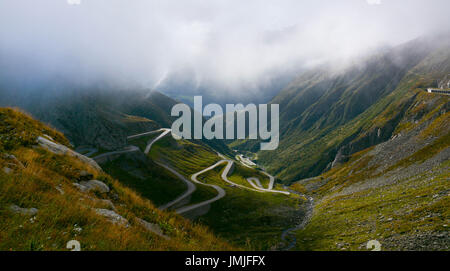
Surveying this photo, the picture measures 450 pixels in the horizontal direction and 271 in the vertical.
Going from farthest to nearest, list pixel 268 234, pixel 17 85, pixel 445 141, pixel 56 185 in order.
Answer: pixel 17 85, pixel 445 141, pixel 268 234, pixel 56 185

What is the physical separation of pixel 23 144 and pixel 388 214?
53.2 m

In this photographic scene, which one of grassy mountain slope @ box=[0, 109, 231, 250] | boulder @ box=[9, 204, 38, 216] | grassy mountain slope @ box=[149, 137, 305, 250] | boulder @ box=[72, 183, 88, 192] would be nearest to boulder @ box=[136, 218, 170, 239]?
grassy mountain slope @ box=[0, 109, 231, 250]

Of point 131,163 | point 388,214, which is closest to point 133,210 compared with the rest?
point 388,214

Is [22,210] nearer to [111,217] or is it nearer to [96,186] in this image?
[111,217]

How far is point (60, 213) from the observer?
7.61m

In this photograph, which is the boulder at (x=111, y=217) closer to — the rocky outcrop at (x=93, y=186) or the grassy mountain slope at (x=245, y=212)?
the rocky outcrop at (x=93, y=186)

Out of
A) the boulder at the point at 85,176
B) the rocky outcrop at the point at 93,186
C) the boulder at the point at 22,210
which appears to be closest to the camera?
the boulder at the point at 22,210

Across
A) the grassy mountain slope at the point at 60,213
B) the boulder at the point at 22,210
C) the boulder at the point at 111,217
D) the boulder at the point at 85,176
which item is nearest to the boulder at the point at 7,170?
the grassy mountain slope at the point at 60,213

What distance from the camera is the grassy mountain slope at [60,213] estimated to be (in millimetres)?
6367

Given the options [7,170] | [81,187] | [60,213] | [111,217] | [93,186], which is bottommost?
[111,217]

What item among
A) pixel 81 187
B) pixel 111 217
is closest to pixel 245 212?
pixel 81 187
